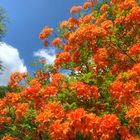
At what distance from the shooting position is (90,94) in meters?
11.7

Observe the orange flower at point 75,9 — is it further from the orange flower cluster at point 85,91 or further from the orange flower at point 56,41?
the orange flower cluster at point 85,91

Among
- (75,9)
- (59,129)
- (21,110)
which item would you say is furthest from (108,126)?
(75,9)

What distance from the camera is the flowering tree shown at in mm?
10797

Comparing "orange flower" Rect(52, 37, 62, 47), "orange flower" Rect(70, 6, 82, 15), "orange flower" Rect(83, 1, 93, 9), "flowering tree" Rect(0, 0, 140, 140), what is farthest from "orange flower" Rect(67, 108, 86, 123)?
"orange flower" Rect(83, 1, 93, 9)

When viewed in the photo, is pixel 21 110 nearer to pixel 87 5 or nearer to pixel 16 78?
pixel 16 78

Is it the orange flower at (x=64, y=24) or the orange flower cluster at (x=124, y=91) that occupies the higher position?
the orange flower at (x=64, y=24)

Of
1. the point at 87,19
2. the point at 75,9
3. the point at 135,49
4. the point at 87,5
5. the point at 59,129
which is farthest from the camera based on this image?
the point at 87,5

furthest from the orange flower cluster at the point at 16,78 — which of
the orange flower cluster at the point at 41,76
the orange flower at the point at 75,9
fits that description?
the orange flower at the point at 75,9

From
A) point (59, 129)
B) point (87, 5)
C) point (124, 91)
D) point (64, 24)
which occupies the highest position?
point (87, 5)

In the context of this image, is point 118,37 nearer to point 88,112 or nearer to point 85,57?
point 85,57

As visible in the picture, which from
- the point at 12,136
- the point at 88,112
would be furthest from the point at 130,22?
the point at 12,136

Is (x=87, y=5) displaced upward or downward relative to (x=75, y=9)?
upward

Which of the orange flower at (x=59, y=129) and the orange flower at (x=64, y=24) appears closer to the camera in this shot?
the orange flower at (x=59, y=129)

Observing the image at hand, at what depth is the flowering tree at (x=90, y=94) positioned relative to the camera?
10797 millimetres
